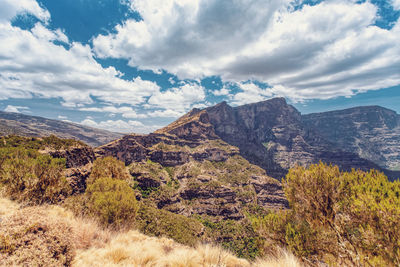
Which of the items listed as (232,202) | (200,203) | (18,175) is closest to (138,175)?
(200,203)

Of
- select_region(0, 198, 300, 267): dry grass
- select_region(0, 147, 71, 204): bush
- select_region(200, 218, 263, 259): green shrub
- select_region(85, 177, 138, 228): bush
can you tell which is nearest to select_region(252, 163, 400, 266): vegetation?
select_region(0, 198, 300, 267): dry grass

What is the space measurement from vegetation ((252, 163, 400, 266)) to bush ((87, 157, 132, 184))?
83.5 feet

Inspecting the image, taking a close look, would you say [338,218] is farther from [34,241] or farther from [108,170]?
[108,170]

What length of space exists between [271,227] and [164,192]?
154 metres

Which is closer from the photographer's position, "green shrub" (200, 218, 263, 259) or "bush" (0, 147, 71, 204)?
"bush" (0, 147, 71, 204)

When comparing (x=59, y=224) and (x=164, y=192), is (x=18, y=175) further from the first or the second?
(x=164, y=192)

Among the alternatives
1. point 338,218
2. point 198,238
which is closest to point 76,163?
point 198,238

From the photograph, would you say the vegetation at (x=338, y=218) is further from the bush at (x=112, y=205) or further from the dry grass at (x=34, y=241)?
the bush at (x=112, y=205)

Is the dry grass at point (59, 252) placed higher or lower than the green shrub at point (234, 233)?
higher

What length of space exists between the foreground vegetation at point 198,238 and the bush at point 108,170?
6.42m

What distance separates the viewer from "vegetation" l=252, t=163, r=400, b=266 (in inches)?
328

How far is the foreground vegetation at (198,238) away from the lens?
5840 millimetres

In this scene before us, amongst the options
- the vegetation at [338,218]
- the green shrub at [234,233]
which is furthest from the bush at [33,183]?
the green shrub at [234,233]

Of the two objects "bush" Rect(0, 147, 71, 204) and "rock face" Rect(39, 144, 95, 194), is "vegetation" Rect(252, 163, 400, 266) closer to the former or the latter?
"bush" Rect(0, 147, 71, 204)
